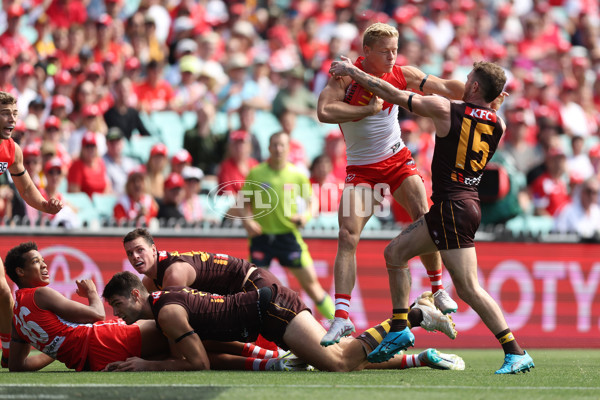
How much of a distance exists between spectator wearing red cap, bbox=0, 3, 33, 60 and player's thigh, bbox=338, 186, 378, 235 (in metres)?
8.50

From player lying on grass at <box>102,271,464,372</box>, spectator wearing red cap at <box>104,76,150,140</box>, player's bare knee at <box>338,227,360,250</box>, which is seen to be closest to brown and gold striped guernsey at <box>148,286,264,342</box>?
player lying on grass at <box>102,271,464,372</box>

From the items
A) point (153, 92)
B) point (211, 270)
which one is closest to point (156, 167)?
point (153, 92)

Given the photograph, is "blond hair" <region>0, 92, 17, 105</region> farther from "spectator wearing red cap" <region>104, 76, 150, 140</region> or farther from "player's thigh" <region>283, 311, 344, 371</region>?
"spectator wearing red cap" <region>104, 76, 150, 140</region>

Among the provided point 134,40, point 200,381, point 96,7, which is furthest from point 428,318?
point 96,7

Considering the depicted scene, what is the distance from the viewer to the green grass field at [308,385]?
20.1 ft

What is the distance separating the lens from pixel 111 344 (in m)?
8.08

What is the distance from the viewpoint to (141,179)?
12.2m

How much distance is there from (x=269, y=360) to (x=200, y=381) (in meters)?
1.42

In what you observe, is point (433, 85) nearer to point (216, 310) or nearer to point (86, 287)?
point (216, 310)

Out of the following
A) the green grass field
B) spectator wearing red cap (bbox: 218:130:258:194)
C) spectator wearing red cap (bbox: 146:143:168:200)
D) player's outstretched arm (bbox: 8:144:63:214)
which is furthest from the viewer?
spectator wearing red cap (bbox: 218:130:258:194)

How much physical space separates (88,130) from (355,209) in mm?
6328

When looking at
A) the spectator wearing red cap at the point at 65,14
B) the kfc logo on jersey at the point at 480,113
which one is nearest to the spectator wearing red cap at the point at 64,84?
the spectator wearing red cap at the point at 65,14

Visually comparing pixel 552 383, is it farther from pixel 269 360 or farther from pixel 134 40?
pixel 134 40

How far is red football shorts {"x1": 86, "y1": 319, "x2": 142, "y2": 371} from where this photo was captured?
318 inches
